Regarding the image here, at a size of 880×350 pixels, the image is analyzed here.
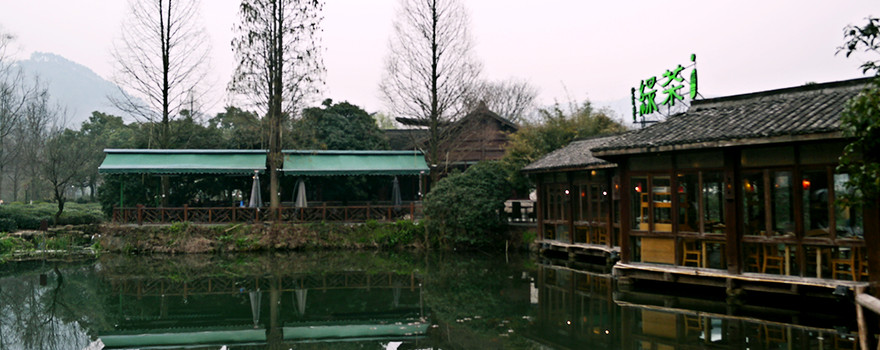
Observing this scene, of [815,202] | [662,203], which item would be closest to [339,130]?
[662,203]

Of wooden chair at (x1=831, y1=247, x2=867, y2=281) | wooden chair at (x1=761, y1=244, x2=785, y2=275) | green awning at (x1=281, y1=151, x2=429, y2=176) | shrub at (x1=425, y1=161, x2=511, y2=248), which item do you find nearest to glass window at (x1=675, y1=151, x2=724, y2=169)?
wooden chair at (x1=761, y1=244, x2=785, y2=275)

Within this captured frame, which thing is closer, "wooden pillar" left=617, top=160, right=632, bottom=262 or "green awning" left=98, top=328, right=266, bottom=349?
"green awning" left=98, top=328, right=266, bottom=349

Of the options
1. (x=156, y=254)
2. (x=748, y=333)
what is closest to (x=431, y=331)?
(x=748, y=333)

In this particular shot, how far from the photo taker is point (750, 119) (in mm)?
10117

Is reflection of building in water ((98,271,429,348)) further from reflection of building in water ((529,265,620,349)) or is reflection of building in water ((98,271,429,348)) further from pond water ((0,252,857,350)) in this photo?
reflection of building in water ((529,265,620,349))

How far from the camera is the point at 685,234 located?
10719mm

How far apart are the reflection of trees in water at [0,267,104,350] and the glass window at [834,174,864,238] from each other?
11038 mm

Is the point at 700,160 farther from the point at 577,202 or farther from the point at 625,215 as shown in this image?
the point at 577,202

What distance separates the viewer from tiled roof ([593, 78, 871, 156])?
354 inches

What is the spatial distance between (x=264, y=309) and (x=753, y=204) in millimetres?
8561

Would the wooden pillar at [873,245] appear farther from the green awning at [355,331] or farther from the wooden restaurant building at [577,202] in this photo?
the green awning at [355,331]

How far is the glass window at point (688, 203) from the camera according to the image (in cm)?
1064

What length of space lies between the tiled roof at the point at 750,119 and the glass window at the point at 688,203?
859 mm

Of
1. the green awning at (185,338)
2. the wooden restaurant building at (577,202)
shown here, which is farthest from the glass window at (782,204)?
the green awning at (185,338)
